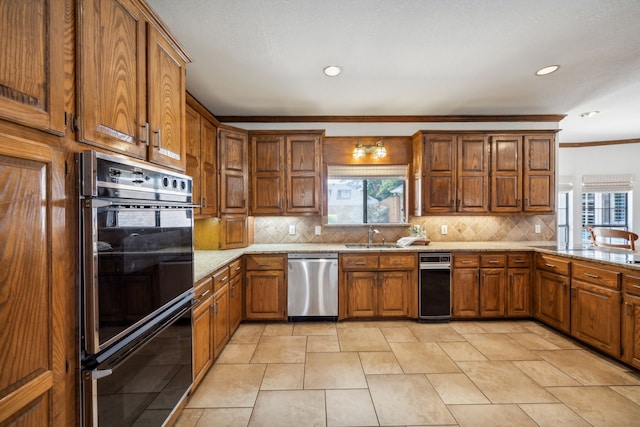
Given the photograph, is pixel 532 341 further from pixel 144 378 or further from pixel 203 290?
pixel 144 378

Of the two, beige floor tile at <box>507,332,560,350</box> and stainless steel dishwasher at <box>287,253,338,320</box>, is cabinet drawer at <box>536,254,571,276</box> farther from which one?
stainless steel dishwasher at <box>287,253,338,320</box>

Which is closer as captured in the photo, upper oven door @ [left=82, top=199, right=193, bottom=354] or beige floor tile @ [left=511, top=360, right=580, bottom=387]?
upper oven door @ [left=82, top=199, right=193, bottom=354]

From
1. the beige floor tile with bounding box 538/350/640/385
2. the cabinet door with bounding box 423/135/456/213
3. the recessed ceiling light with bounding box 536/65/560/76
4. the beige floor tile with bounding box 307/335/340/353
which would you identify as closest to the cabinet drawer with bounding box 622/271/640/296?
the beige floor tile with bounding box 538/350/640/385

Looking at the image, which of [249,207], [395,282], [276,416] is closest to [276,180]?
[249,207]

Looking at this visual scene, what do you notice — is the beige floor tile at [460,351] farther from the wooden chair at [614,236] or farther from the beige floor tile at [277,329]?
the wooden chair at [614,236]

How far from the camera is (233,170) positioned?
3.53m

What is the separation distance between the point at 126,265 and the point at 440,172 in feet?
11.9

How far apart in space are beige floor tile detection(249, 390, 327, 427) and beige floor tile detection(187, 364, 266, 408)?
0.36 feet

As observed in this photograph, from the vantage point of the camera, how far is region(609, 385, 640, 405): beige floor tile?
2041mm

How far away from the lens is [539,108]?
3766mm

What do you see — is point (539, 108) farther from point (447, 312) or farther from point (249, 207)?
point (249, 207)

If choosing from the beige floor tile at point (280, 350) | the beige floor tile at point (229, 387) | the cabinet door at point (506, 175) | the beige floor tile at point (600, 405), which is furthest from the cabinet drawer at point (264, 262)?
the cabinet door at point (506, 175)

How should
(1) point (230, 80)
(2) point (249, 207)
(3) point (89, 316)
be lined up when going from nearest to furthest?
(3) point (89, 316) < (1) point (230, 80) < (2) point (249, 207)

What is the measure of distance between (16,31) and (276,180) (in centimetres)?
293
